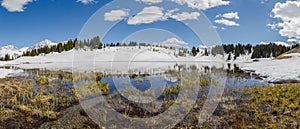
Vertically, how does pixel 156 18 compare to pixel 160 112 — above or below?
above

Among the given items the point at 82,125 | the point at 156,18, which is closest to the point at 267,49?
the point at 156,18

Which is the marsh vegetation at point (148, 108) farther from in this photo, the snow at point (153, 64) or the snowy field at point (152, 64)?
the snowy field at point (152, 64)

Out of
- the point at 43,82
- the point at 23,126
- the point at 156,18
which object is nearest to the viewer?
the point at 23,126

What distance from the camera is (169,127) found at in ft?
22.0

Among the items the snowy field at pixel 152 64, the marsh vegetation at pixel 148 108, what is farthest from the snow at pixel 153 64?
the marsh vegetation at pixel 148 108

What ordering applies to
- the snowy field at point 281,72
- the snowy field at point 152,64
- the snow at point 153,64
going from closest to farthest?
the snowy field at point 281,72, the snow at point 153,64, the snowy field at point 152,64

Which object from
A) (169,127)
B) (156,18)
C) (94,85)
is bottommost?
(169,127)

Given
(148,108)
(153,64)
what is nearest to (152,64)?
(153,64)

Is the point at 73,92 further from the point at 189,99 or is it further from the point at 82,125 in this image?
the point at 189,99

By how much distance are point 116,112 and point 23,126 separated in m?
3.00

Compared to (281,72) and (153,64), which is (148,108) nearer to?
(281,72)

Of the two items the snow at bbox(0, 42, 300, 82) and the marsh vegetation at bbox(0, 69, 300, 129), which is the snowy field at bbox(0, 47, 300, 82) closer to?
the snow at bbox(0, 42, 300, 82)

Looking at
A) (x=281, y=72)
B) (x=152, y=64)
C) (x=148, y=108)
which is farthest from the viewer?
(x=152, y=64)

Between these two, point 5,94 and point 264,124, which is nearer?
point 264,124
